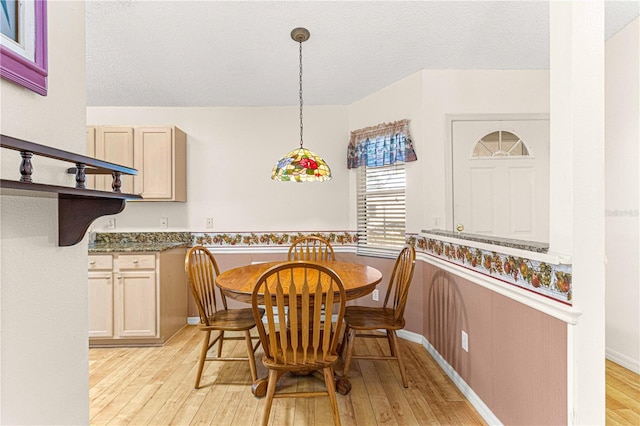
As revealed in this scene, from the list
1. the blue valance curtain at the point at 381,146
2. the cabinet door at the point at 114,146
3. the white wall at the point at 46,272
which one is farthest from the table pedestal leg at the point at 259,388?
the cabinet door at the point at 114,146

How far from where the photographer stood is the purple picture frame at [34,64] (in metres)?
0.66

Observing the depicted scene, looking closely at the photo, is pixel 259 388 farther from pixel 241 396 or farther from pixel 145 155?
pixel 145 155

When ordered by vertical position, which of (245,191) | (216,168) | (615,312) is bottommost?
(615,312)

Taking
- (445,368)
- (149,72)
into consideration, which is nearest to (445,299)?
(445,368)

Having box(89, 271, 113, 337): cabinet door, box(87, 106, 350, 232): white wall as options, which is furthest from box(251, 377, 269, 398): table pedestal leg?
box(87, 106, 350, 232): white wall

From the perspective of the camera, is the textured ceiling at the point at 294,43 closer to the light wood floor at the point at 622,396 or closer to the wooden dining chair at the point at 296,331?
the wooden dining chair at the point at 296,331

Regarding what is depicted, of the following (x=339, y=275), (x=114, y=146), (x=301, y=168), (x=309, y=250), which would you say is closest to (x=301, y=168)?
(x=301, y=168)

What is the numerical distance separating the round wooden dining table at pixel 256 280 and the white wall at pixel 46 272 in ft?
3.04

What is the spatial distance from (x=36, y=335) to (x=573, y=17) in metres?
2.09

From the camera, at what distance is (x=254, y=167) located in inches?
141

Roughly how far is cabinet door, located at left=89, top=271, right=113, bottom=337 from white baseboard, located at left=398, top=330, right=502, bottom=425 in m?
2.72

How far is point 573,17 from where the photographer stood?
127cm

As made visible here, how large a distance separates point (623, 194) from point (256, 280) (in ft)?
9.16

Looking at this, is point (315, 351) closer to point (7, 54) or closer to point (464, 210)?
point (7, 54)
